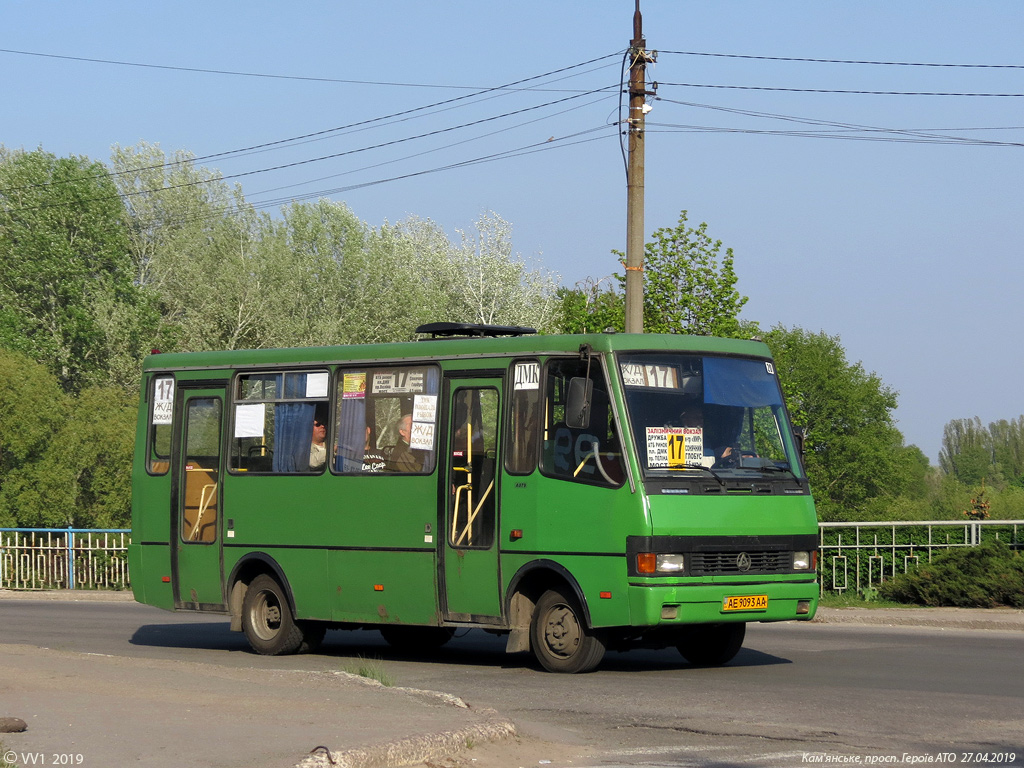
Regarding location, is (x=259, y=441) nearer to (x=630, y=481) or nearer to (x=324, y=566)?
(x=324, y=566)

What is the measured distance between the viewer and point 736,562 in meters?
12.6

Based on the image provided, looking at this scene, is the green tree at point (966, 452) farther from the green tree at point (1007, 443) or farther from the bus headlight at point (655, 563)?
the bus headlight at point (655, 563)

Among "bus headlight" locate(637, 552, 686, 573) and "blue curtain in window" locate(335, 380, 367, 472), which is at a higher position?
"blue curtain in window" locate(335, 380, 367, 472)

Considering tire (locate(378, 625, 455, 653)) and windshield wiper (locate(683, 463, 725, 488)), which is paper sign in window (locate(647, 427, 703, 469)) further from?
tire (locate(378, 625, 455, 653))

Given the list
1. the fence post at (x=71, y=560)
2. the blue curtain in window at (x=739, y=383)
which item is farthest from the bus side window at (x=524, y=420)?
the fence post at (x=71, y=560)

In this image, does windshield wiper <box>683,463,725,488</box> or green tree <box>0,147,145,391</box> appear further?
green tree <box>0,147,145,391</box>

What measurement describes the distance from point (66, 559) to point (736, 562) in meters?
20.4

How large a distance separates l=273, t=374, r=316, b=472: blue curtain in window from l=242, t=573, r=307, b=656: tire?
127 cm

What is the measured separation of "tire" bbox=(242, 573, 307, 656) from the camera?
15297 mm

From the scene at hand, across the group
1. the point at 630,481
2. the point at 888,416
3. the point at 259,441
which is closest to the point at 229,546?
the point at 259,441

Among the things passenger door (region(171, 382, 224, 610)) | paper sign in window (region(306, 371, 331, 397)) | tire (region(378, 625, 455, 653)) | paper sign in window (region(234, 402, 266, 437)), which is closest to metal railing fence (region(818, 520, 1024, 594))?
tire (region(378, 625, 455, 653))

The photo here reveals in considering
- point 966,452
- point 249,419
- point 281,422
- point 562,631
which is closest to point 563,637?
point 562,631

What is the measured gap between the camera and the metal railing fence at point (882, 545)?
20.9 metres

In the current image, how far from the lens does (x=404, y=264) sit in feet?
220
